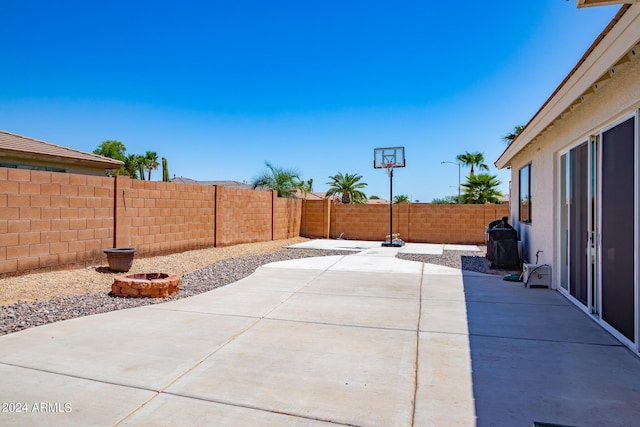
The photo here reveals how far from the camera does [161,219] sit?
10.5 m

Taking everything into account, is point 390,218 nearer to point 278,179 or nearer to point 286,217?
point 286,217

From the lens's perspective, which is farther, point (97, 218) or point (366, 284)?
point (97, 218)

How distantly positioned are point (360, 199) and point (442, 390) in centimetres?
2696

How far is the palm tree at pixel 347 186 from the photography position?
95.8ft

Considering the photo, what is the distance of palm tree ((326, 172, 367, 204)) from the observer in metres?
29.2

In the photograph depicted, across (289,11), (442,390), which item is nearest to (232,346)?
(442,390)

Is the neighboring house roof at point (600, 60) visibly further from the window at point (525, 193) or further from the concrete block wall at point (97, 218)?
the concrete block wall at point (97, 218)

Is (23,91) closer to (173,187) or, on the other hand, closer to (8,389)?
(173,187)

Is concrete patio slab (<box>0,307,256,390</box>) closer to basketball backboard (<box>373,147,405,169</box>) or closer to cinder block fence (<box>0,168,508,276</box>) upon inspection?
cinder block fence (<box>0,168,508,276</box>)

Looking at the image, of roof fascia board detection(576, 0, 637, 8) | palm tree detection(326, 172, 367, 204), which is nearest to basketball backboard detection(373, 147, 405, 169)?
palm tree detection(326, 172, 367, 204)

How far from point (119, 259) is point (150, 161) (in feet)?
125

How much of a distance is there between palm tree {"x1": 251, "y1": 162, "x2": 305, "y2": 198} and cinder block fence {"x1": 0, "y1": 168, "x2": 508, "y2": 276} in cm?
316

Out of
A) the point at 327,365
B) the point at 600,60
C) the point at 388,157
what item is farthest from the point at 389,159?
the point at 327,365

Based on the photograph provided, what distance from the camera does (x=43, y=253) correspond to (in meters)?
7.43
